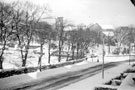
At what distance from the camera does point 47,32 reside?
42875 mm

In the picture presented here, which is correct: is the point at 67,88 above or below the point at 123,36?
below

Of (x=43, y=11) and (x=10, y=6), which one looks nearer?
(x=10, y=6)

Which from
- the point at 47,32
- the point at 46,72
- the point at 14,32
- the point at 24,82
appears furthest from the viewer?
the point at 47,32

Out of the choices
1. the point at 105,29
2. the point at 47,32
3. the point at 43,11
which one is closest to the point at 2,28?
the point at 43,11

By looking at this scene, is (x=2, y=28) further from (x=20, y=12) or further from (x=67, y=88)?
(x=67, y=88)

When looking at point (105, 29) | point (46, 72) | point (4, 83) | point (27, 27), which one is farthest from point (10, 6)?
point (105, 29)

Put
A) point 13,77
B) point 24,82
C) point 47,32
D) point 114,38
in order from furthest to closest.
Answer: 1. point 114,38
2. point 47,32
3. point 13,77
4. point 24,82

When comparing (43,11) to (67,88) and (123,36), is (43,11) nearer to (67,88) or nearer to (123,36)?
(67,88)

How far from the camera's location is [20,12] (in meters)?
30.5

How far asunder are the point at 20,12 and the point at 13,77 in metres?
12.7

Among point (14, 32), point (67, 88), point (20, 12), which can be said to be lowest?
point (67, 88)

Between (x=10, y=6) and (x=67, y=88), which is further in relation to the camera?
(x=10, y=6)

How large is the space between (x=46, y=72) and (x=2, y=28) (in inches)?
384

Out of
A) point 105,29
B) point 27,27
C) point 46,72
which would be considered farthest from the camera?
point 105,29
